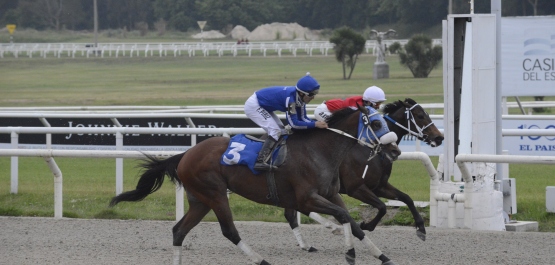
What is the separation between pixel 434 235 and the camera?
7.07m

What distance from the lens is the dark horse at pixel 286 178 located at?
5688 millimetres

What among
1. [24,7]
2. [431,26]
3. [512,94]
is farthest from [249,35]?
[512,94]

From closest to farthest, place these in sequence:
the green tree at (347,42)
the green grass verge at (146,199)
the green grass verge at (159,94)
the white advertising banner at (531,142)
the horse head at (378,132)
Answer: the horse head at (378,132) < the green grass verge at (146,199) < the green grass verge at (159,94) < the white advertising banner at (531,142) < the green tree at (347,42)

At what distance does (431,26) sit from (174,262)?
49.4 meters

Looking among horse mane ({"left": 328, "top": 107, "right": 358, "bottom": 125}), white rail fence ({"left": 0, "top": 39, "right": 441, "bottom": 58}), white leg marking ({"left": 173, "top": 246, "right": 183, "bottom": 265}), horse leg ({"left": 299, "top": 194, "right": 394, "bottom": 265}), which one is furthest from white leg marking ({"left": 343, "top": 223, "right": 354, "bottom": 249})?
white rail fence ({"left": 0, "top": 39, "right": 441, "bottom": 58})

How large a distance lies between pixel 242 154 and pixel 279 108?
0.42 metres

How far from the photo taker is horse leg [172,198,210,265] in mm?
5762

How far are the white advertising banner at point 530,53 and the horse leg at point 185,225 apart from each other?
300 inches

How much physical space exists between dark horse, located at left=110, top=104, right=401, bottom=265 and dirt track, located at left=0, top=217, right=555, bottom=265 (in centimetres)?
41

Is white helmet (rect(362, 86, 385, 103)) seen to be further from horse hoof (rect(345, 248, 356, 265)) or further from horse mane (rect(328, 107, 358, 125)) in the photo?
horse hoof (rect(345, 248, 356, 265))

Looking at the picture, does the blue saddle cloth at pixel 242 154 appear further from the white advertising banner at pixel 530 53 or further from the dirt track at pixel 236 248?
the white advertising banner at pixel 530 53

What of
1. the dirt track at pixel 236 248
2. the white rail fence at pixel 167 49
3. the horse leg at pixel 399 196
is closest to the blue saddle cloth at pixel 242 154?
the dirt track at pixel 236 248

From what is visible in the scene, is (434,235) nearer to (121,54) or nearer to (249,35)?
(121,54)

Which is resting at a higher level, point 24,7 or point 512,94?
point 24,7
